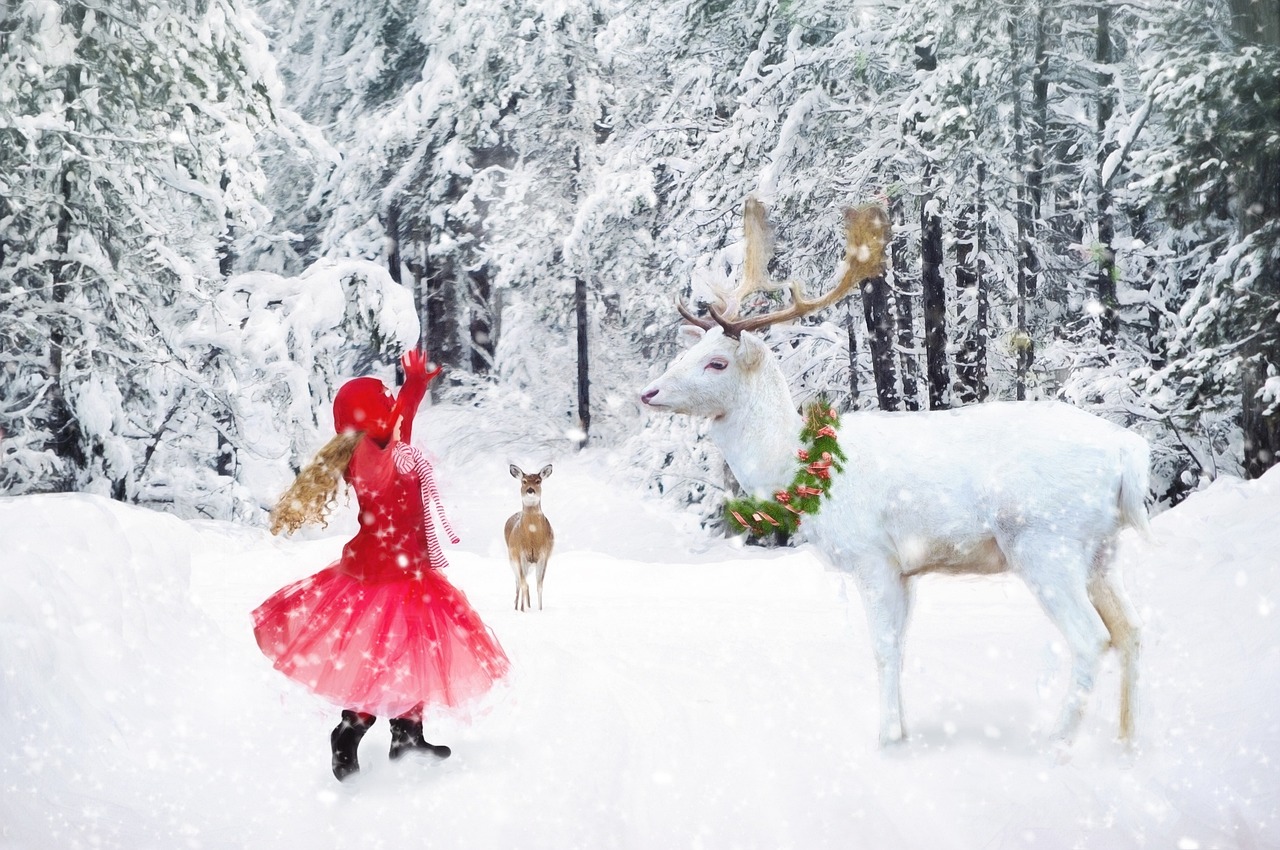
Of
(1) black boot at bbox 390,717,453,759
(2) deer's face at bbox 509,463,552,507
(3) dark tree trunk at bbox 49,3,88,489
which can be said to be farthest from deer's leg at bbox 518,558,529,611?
(1) black boot at bbox 390,717,453,759

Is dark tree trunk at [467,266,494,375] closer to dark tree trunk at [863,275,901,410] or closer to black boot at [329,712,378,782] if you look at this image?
dark tree trunk at [863,275,901,410]

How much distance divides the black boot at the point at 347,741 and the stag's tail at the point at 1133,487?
1953 mm

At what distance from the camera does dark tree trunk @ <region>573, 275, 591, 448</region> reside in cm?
748

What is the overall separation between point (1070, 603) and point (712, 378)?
1.07 metres

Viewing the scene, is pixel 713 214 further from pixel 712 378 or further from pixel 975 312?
pixel 712 378

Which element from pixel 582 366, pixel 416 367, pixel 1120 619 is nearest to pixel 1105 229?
pixel 1120 619

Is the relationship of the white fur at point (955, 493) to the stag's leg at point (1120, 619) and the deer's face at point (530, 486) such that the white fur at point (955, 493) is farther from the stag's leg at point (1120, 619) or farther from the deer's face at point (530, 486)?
the deer's face at point (530, 486)

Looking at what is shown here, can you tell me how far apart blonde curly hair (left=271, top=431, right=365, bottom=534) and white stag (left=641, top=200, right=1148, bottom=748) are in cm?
80

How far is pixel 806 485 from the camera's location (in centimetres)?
269

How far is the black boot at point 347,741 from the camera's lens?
2.54 meters

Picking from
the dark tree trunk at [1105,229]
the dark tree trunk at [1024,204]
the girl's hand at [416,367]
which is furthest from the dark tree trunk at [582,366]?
the girl's hand at [416,367]

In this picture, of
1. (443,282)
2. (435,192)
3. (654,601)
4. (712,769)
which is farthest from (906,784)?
(435,192)

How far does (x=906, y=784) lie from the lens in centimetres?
247

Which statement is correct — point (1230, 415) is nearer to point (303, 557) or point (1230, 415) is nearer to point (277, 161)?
point (303, 557)
